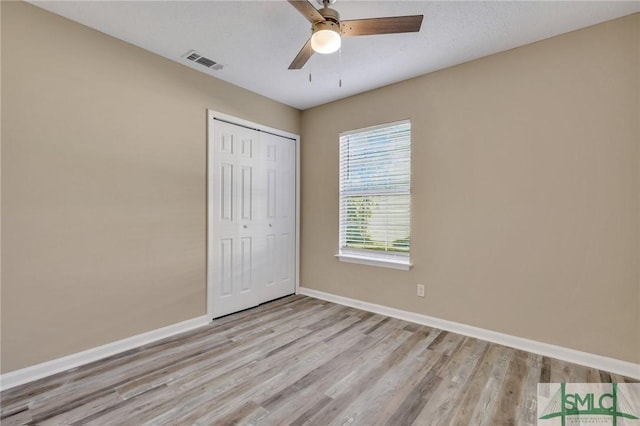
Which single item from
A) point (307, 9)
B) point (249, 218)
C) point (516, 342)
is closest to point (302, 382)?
point (516, 342)

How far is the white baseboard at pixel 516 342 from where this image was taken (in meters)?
2.19

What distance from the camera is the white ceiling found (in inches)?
83.0

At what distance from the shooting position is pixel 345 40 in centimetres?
253

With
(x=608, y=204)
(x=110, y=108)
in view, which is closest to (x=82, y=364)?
(x=110, y=108)

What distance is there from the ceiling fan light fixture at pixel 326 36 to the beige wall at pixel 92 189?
69.0 inches

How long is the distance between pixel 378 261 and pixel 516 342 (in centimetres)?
146

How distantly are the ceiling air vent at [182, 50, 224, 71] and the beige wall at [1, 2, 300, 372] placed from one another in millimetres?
195

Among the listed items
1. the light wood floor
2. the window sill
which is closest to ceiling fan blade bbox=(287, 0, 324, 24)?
the light wood floor

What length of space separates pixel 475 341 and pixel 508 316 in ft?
1.21

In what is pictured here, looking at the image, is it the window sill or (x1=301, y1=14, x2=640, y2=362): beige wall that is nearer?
(x1=301, y1=14, x2=640, y2=362): beige wall

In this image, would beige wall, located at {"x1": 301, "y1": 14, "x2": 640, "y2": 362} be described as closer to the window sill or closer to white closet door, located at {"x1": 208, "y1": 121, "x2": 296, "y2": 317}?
the window sill

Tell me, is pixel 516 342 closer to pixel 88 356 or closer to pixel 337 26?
pixel 337 26

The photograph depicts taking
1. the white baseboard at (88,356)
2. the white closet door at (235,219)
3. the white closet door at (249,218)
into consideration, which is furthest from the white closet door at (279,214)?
the white baseboard at (88,356)

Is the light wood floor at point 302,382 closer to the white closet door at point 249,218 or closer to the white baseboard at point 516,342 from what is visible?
the white baseboard at point 516,342
